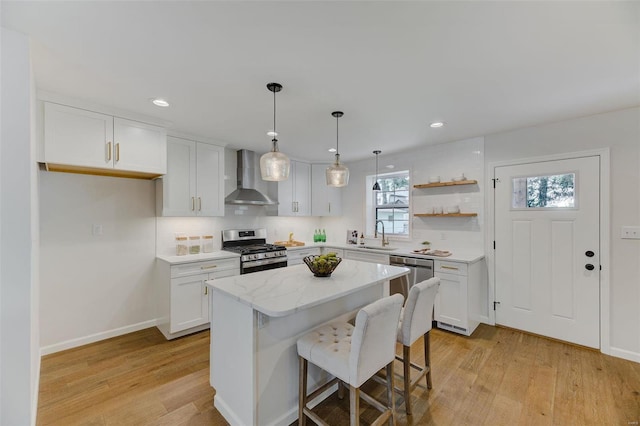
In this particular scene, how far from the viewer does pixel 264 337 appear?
1.73 metres

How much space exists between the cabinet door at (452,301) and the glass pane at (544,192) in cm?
120

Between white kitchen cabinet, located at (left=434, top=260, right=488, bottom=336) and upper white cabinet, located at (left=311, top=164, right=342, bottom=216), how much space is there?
2.31m

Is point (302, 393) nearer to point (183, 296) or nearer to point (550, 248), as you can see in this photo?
point (183, 296)

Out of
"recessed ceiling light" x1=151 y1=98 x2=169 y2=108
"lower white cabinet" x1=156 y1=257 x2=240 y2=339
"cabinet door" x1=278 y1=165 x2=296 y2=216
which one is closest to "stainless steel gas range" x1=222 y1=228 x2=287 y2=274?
"lower white cabinet" x1=156 y1=257 x2=240 y2=339

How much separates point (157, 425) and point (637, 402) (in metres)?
3.57

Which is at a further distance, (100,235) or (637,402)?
(100,235)

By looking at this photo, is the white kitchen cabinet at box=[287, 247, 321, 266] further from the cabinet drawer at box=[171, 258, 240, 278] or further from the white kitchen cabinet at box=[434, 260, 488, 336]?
the white kitchen cabinet at box=[434, 260, 488, 336]

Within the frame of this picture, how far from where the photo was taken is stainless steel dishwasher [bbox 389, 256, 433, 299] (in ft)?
11.6

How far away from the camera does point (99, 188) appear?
311 cm

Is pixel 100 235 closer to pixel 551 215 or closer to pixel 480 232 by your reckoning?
pixel 480 232

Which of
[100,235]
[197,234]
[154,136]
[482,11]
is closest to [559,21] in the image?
[482,11]

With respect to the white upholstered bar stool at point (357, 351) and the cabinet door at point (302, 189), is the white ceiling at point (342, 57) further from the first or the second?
the cabinet door at point (302, 189)

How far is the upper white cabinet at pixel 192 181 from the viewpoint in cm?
335

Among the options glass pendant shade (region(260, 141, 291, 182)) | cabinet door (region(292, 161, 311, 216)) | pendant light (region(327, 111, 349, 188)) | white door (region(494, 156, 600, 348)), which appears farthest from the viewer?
cabinet door (region(292, 161, 311, 216))
